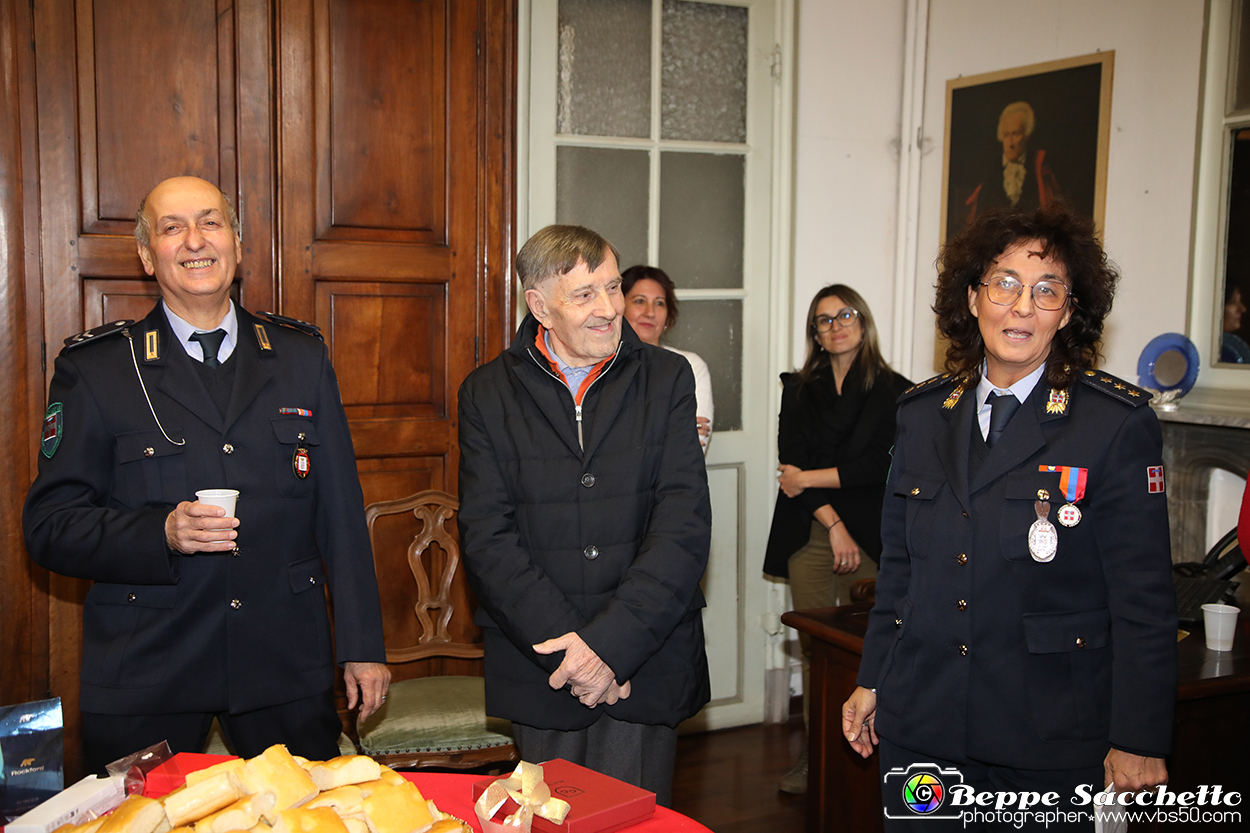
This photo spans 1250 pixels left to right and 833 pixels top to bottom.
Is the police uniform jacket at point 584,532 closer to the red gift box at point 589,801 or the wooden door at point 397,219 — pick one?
the red gift box at point 589,801

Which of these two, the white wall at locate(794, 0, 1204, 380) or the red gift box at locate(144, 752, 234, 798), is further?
the white wall at locate(794, 0, 1204, 380)

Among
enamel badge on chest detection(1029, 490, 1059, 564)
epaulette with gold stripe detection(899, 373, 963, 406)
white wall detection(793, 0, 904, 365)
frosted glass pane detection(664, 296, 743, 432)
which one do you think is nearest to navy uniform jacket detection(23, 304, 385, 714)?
epaulette with gold stripe detection(899, 373, 963, 406)

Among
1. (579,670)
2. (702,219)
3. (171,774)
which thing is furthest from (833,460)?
(171,774)

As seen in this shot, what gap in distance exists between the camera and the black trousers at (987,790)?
170 centimetres

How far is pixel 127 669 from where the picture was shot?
188 cm

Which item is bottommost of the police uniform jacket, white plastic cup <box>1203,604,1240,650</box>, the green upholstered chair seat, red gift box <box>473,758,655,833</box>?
the green upholstered chair seat

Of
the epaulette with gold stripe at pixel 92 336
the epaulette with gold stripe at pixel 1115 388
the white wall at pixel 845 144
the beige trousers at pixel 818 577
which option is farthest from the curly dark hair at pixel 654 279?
the epaulette with gold stripe at pixel 1115 388

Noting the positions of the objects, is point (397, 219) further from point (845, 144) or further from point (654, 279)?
A: point (845, 144)

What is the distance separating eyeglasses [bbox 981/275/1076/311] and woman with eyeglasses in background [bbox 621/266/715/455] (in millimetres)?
1683

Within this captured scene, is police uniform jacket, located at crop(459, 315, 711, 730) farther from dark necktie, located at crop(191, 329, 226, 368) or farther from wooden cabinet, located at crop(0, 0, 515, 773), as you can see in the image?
wooden cabinet, located at crop(0, 0, 515, 773)

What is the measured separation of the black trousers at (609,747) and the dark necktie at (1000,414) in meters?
0.87

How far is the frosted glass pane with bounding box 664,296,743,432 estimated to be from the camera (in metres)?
3.91

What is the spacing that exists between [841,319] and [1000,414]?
1650 mm

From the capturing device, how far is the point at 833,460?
3.46 metres
